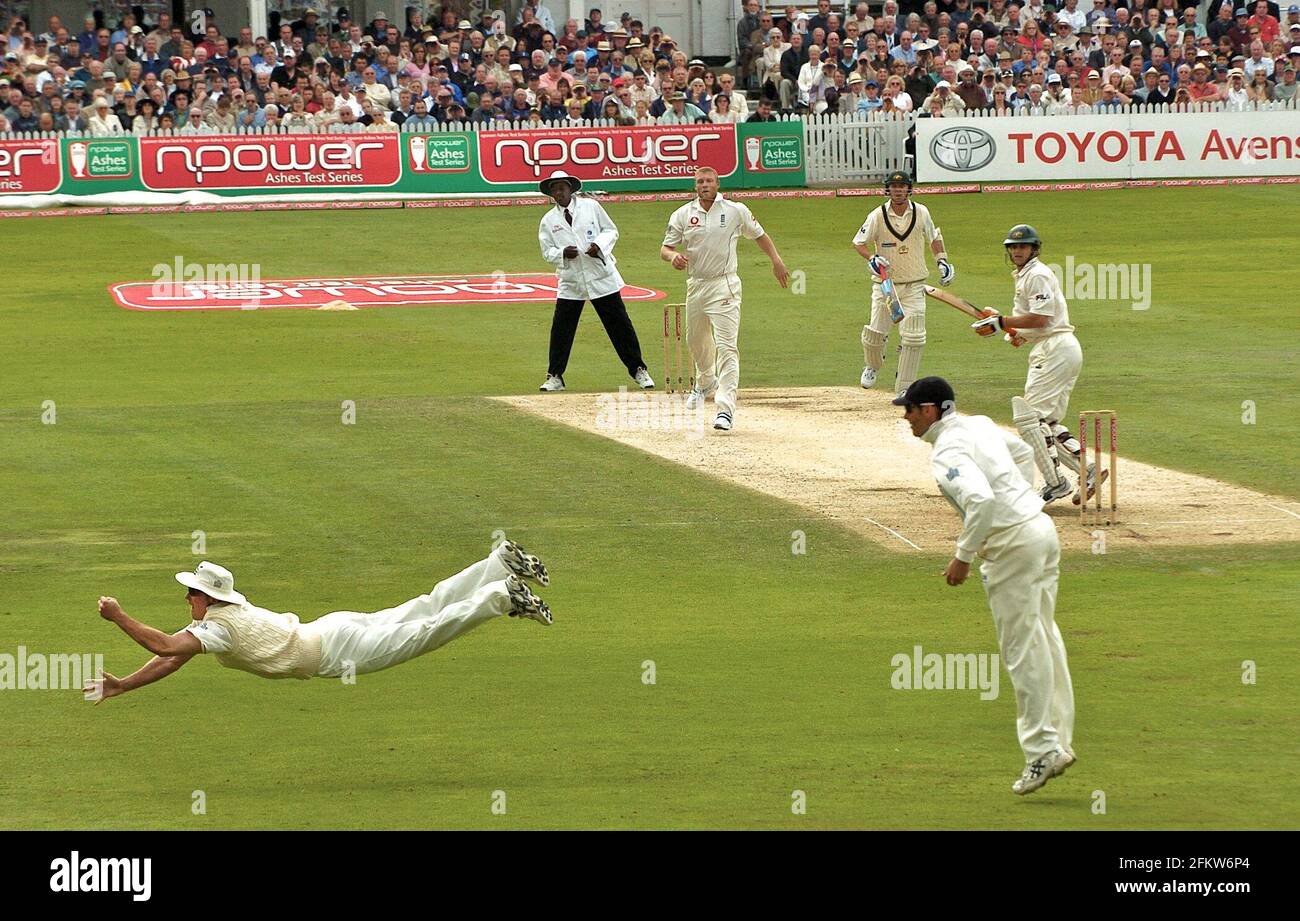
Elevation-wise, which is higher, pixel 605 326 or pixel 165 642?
pixel 605 326

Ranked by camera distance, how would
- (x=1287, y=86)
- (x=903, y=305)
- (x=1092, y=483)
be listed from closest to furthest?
(x=1092, y=483), (x=903, y=305), (x=1287, y=86)

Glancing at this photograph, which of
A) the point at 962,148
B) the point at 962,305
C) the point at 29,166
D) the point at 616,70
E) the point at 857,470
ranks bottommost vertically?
the point at 857,470

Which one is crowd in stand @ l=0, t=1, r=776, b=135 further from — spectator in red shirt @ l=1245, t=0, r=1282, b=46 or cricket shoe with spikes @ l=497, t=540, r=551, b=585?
cricket shoe with spikes @ l=497, t=540, r=551, b=585

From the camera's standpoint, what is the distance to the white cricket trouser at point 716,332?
1814 cm

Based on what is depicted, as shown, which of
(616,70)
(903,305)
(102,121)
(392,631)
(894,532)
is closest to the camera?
(392,631)

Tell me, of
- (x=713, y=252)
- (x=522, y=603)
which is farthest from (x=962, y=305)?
(x=522, y=603)

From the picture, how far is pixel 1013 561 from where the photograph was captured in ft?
29.3

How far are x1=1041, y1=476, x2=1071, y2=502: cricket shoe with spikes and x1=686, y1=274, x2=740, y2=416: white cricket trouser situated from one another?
3.82 meters

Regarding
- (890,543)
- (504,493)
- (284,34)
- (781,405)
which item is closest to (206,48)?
(284,34)

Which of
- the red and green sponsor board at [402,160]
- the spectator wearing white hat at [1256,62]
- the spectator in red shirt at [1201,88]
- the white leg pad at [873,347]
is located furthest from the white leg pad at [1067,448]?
the spectator wearing white hat at [1256,62]

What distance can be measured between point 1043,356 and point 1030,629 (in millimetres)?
6245

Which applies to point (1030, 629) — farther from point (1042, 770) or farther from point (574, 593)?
point (574, 593)

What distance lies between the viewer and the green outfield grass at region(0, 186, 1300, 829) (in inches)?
360

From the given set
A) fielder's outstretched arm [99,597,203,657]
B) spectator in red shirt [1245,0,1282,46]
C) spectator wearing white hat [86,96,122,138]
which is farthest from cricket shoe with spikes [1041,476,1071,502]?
spectator in red shirt [1245,0,1282,46]
